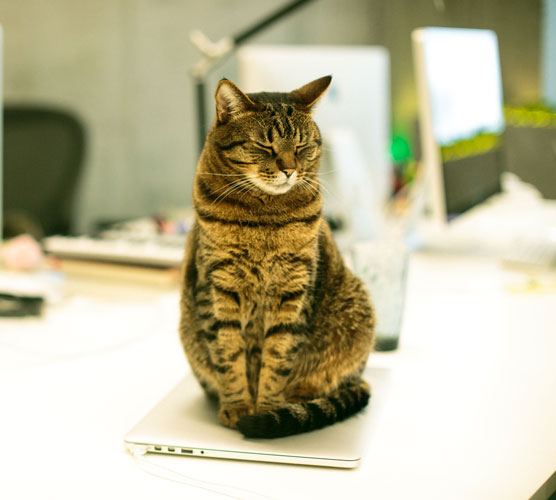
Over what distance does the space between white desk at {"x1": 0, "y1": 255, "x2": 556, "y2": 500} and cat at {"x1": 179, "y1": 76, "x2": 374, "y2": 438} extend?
0.08 meters

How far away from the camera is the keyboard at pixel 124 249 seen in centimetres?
136

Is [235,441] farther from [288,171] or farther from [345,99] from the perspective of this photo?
[345,99]

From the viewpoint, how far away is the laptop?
0.69 m

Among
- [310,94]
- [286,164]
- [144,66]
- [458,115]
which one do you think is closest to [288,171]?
[286,164]

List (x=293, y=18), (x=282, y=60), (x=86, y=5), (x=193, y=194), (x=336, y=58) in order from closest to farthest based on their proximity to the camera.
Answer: (x=193, y=194) < (x=282, y=60) < (x=336, y=58) < (x=86, y=5) < (x=293, y=18)

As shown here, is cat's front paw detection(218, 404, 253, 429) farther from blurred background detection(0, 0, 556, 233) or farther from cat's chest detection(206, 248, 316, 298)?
blurred background detection(0, 0, 556, 233)

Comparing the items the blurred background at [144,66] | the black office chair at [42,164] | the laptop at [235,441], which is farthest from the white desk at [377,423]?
the blurred background at [144,66]

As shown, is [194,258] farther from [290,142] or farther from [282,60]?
[282,60]

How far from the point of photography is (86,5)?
9.02ft

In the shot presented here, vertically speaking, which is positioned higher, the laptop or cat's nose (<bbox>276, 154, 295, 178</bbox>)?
cat's nose (<bbox>276, 154, 295, 178</bbox>)

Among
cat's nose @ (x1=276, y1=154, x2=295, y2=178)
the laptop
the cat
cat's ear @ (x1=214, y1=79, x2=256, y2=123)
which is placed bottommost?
the laptop

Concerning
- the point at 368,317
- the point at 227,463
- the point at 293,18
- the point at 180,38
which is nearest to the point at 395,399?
the point at 368,317

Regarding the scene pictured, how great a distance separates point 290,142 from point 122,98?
2.44 meters

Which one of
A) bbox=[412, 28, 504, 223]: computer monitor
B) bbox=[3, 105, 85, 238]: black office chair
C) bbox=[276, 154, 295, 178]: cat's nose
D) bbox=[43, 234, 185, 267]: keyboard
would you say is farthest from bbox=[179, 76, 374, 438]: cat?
bbox=[3, 105, 85, 238]: black office chair
